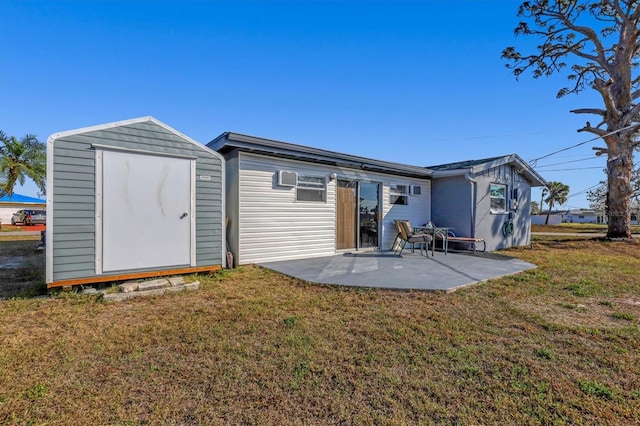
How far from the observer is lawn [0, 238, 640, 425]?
1840 millimetres

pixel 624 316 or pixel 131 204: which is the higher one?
pixel 131 204

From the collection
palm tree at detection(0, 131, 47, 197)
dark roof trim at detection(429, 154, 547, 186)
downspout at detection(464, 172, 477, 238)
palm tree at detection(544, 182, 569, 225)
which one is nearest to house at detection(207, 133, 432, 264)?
dark roof trim at detection(429, 154, 547, 186)

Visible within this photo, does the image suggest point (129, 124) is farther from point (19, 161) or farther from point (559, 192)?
point (559, 192)

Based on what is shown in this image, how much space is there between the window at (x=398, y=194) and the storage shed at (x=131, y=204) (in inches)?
209

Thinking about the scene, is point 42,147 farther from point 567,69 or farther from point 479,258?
point 567,69

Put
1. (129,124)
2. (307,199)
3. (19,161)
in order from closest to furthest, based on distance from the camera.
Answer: (129,124) < (307,199) < (19,161)

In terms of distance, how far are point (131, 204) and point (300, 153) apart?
354 cm

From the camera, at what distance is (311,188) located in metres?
7.44

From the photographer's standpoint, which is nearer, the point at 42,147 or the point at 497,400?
the point at 497,400

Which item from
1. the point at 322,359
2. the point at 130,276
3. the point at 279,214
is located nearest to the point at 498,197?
the point at 279,214

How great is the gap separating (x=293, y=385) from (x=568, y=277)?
20.1ft

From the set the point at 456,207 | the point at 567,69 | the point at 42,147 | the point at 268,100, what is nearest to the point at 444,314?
the point at 456,207

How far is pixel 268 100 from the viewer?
39.9ft

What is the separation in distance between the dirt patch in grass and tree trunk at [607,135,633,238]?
17.4 meters
